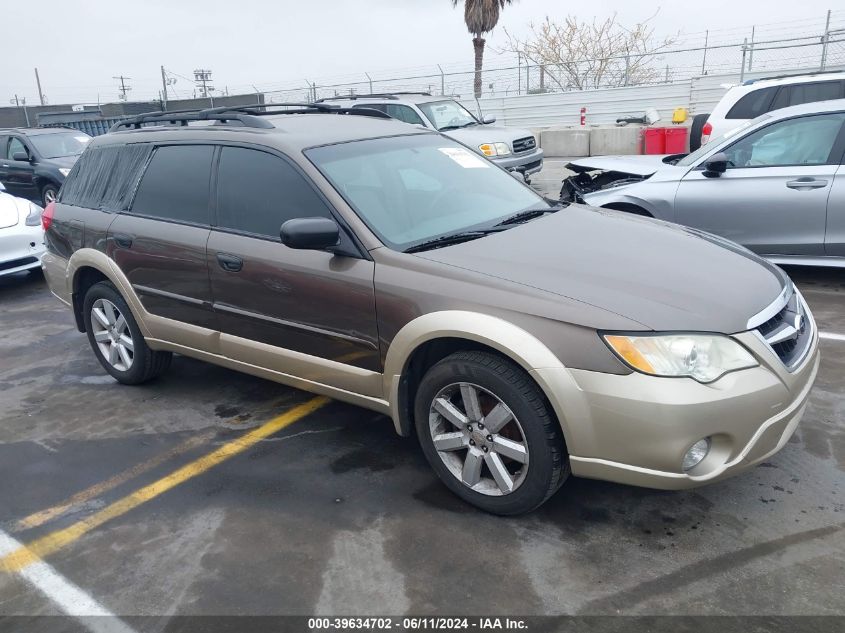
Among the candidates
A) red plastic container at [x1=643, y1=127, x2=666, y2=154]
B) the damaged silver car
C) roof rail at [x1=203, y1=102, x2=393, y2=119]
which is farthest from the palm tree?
roof rail at [x1=203, y1=102, x2=393, y2=119]

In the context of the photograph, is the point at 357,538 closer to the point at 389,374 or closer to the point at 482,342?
the point at 389,374

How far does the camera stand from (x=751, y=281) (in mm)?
3271

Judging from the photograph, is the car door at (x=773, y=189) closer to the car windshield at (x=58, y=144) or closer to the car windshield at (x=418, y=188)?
the car windshield at (x=418, y=188)

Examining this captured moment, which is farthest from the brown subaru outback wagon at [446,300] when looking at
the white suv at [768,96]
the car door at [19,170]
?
the car door at [19,170]

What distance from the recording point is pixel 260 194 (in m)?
3.96

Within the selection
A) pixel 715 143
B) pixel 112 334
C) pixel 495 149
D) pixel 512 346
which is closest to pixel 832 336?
pixel 715 143

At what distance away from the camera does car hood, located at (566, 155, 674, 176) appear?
6.99 metres

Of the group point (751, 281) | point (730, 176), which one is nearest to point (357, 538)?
point (751, 281)

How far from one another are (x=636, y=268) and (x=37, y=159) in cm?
1309

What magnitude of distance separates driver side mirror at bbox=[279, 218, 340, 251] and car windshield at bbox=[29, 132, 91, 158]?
460 inches

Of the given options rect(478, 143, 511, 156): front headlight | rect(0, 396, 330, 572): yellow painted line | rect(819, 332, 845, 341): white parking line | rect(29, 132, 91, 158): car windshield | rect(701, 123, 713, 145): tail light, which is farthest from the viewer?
rect(29, 132, 91, 158): car windshield

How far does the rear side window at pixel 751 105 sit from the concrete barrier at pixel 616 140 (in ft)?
27.2

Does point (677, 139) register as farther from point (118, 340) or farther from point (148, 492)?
point (148, 492)

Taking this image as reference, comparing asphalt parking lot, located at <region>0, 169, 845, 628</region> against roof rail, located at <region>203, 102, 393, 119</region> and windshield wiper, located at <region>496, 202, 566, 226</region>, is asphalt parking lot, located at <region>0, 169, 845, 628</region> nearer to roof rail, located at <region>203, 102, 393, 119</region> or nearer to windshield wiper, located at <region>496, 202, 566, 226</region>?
windshield wiper, located at <region>496, 202, 566, 226</region>
